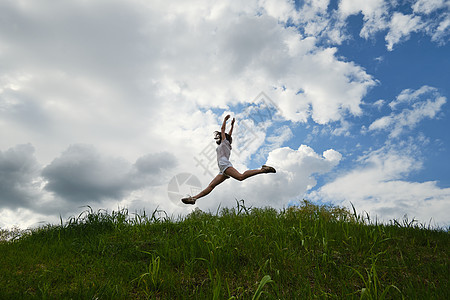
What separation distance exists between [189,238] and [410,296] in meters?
3.30

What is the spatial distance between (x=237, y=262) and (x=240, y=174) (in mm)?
5090

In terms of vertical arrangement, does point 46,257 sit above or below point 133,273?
above

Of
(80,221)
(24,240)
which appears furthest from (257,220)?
(24,240)

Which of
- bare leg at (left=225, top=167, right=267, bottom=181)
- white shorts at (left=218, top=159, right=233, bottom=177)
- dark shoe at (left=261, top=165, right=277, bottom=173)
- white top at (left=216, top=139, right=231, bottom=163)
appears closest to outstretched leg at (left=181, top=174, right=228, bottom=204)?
white shorts at (left=218, top=159, right=233, bottom=177)

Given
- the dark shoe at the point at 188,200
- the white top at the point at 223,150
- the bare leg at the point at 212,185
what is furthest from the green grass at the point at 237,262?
the white top at the point at 223,150

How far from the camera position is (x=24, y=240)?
7023 millimetres

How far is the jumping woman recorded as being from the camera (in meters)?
9.53

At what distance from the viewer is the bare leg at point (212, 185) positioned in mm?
9703

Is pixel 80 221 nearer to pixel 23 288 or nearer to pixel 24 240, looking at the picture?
pixel 24 240

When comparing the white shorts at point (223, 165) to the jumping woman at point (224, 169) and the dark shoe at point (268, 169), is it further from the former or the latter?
the dark shoe at point (268, 169)

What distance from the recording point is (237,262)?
15.4 feet

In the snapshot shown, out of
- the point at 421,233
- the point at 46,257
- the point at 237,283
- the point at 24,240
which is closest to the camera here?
the point at 237,283

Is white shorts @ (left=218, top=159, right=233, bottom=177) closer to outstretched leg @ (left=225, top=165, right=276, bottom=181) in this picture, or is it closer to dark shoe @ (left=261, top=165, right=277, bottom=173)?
outstretched leg @ (left=225, top=165, right=276, bottom=181)

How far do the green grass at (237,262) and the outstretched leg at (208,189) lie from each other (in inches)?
101
